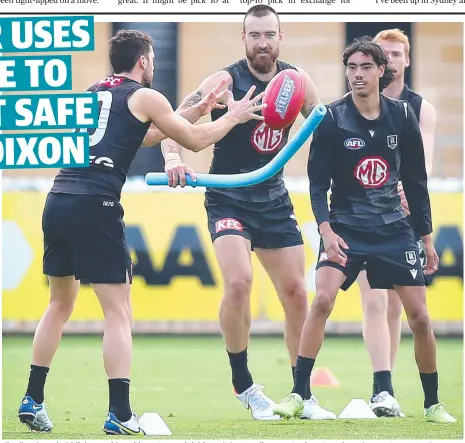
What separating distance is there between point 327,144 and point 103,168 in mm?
1316

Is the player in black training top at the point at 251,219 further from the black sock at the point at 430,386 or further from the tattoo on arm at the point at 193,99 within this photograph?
the black sock at the point at 430,386

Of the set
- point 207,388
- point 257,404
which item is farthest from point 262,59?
point 207,388

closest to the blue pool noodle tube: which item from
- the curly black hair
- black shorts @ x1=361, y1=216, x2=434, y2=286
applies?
the curly black hair

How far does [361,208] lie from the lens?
7.27m

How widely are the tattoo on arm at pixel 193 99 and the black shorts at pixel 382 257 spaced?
1145mm

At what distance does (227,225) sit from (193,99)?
758 millimetres

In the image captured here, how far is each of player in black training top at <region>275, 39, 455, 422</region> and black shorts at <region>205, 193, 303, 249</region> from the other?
47 cm

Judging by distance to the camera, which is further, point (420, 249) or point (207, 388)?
point (207, 388)

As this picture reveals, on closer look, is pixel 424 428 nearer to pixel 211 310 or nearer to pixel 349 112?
pixel 349 112

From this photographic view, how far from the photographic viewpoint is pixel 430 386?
729 centimetres

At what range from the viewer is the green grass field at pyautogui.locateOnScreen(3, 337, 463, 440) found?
6.86 metres

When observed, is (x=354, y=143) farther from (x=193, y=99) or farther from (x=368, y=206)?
(x=193, y=99)

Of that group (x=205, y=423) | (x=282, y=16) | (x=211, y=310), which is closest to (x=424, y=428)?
(x=205, y=423)

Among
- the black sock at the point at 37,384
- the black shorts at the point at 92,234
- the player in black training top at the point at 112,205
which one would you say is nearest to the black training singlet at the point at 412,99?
the player in black training top at the point at 112,205
